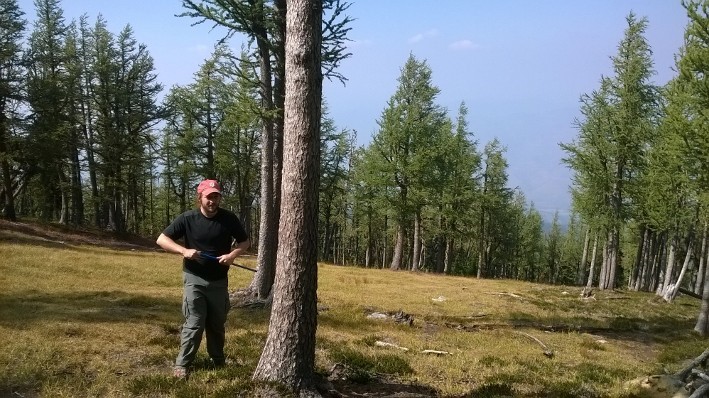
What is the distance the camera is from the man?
599 cm

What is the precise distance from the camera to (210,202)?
6.11m

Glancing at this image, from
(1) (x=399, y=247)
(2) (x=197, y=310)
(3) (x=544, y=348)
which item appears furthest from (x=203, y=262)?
(1) (x=399, y=247)

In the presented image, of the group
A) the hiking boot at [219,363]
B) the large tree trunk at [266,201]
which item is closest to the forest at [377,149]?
the large tree trunk at [266,201]

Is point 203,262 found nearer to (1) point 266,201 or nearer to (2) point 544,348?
(1) point 266,201

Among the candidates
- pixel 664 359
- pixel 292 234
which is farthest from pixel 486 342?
pixel 292 234

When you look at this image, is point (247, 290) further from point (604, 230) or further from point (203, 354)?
point (604, 230)

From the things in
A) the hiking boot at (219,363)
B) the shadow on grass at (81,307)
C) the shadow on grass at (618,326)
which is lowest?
the shadow on grass at (618,326)

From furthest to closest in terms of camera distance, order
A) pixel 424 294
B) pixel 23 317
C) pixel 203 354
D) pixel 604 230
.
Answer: pixel 604 230
pixel 424 294
pixel 23 317
pixel 203 354

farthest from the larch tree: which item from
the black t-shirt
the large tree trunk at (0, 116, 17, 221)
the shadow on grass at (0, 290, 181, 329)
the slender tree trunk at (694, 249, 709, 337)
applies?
the slender tree trunk at (694, 249, 709, 337)

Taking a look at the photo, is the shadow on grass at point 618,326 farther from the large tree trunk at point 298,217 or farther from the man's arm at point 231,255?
the man's arm at point 231,255

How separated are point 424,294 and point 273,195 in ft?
31.4

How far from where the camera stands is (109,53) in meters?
35.1

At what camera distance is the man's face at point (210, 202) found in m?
6.11

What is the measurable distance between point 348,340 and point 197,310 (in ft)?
13.7
